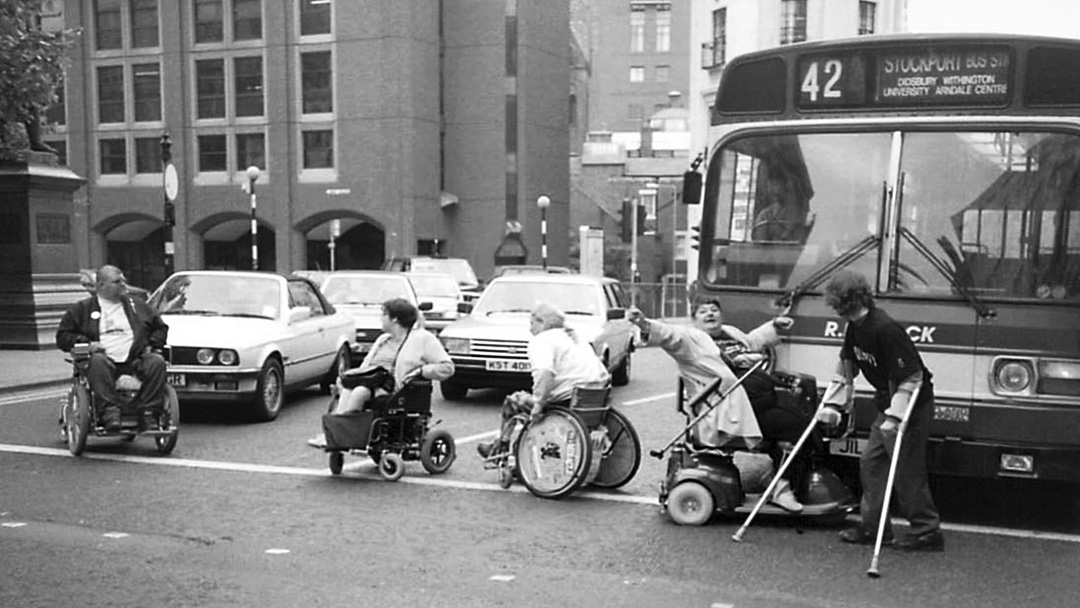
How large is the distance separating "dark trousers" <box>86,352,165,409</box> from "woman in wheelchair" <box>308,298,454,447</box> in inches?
64.2

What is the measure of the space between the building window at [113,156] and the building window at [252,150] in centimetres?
593

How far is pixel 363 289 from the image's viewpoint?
1820cm

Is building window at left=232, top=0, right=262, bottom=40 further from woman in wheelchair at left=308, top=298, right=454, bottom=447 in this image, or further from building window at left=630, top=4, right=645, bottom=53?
building window at left=630, top=4, right=645, bottom=53

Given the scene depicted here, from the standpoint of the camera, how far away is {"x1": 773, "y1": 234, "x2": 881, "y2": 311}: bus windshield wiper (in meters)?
7.11

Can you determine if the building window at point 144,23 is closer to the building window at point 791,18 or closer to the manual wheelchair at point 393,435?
the building window at point 791,18

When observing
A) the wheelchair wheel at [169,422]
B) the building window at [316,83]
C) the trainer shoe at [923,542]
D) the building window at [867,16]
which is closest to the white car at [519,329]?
the wheelchair wheel at [169,422]

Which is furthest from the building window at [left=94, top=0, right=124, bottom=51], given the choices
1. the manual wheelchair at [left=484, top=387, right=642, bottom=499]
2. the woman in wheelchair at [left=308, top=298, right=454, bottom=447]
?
the manual wheelchair at [left=484, top=387, right=642, bottom=499]

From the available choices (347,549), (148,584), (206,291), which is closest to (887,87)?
(347,549)

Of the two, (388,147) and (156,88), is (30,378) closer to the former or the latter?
(388,147)

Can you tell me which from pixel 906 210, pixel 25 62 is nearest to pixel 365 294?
pixel 25 62

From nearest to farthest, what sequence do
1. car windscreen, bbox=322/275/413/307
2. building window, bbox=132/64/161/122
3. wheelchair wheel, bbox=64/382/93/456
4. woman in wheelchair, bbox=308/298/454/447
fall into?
1. woman in wheelchair, bbox=308/298/454/447
2. wheelchair wheel, bbox=64/382/93/456
3. car windscreen, bbox=322/275/413/307
4. building window, bbox=132/64/161/122

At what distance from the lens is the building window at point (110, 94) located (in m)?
50.7

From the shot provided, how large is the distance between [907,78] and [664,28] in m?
Result: 87.0

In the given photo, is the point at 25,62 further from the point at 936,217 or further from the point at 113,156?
the point at 113,156
